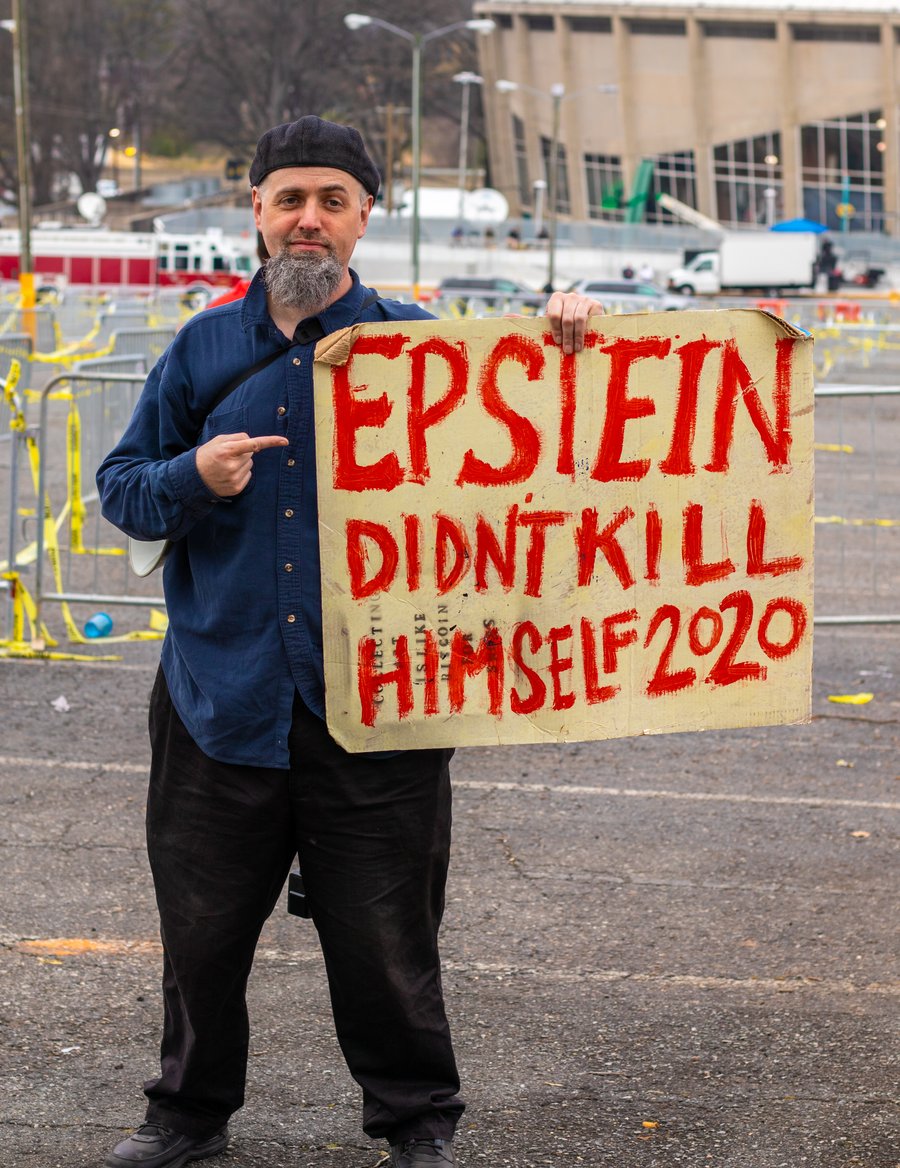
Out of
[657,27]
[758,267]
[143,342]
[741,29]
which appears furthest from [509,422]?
[657,27]

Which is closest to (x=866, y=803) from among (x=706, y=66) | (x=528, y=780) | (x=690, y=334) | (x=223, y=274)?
(x=528, y=780)

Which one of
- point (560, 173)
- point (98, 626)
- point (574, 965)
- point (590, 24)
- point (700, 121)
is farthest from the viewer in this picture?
point (560, 173)

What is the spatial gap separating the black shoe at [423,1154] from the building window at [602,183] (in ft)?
280

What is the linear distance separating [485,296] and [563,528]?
3681 cm

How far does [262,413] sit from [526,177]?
309 feet

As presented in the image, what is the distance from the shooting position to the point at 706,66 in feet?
274

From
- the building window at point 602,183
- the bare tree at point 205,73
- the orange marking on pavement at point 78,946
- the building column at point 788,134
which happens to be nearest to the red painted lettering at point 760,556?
the orange marking on pavement at point 78,946

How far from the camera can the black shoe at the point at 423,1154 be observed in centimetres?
356

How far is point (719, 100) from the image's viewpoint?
83.9m

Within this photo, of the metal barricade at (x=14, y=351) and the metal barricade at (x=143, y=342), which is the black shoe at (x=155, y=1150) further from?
the metal barricade at (x=143, y=342)

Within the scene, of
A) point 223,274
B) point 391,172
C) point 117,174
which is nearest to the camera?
point 223,274

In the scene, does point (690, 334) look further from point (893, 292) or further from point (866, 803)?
point (893, 292)

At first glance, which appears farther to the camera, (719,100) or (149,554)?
(719,100)

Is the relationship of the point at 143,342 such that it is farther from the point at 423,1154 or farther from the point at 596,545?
the point at 423,1154
